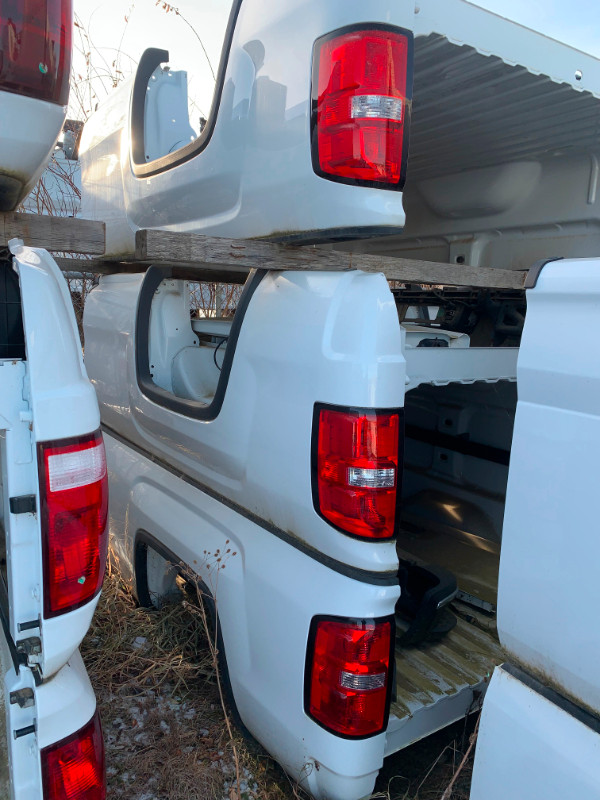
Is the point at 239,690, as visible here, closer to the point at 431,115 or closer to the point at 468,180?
the point at 431,115

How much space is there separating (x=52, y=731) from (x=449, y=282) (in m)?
1.68

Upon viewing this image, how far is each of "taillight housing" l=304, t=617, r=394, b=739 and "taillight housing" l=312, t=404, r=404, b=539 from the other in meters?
0.27

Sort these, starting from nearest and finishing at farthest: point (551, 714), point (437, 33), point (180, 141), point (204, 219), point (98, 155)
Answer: point (551, 714) < point (437, 33) < point (204, 219) < point (180, 141) < point (98, 155)

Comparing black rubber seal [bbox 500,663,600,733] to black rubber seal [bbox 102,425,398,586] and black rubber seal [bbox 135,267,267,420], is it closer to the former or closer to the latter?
black rubber seal [bbox 102,425,398,586]

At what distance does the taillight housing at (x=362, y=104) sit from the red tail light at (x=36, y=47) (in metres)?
0.64

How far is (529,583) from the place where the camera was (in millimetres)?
1243

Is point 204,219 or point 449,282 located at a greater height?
point 204,219

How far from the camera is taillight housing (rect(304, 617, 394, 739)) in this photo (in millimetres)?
1670

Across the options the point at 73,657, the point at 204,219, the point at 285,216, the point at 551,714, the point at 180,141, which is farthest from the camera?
the point at 180,141

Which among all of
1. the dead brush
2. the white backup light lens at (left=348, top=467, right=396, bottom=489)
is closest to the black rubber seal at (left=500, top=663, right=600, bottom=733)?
the white backup light lens at (left=348, top=467, right=396, bottom=489)

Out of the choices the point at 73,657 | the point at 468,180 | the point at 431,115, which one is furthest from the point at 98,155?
the point at 73,657

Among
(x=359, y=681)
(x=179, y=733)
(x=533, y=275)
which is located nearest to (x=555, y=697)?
(x=359, y=681)

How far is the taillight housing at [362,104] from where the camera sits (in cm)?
153

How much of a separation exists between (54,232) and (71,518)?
0.67 m
